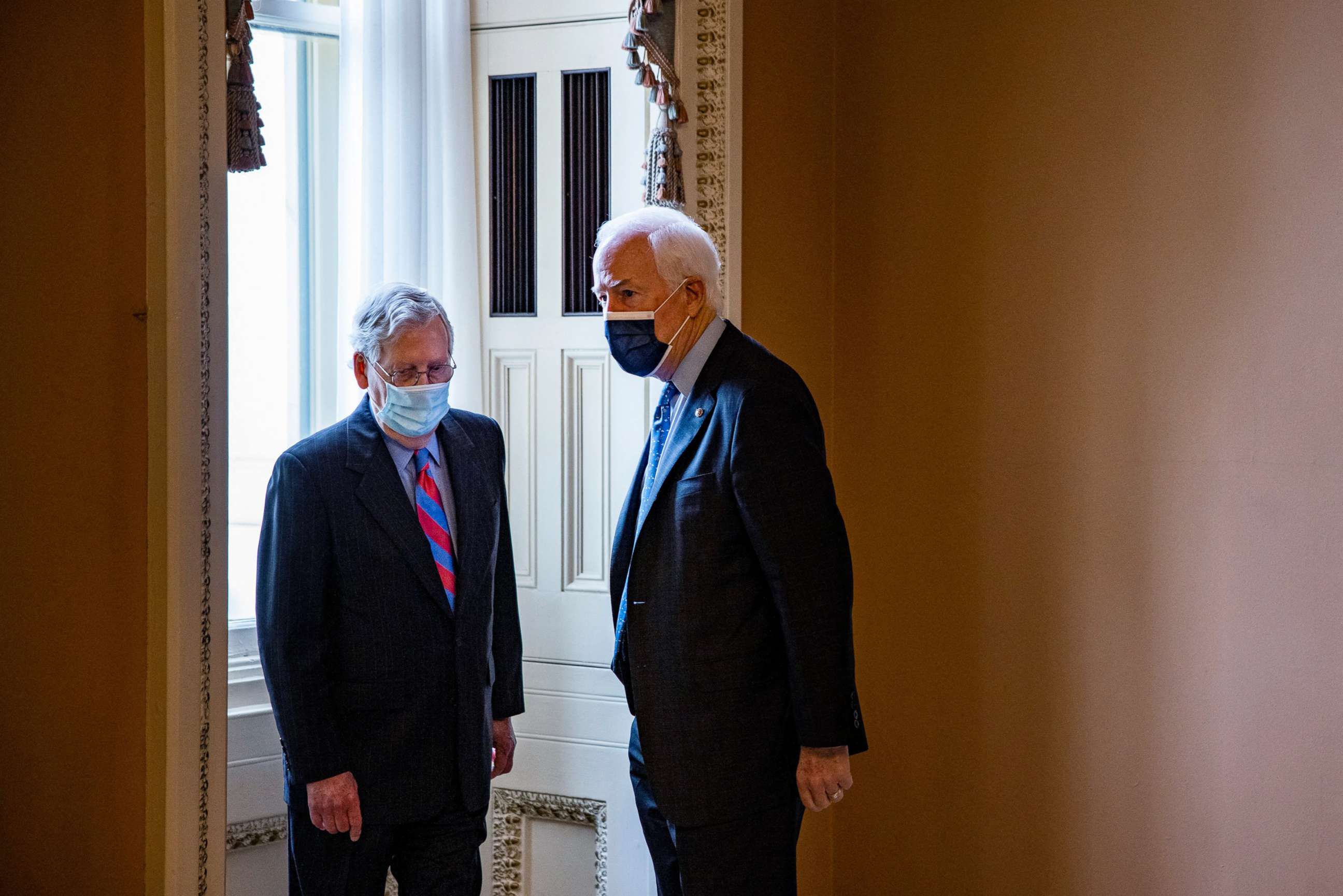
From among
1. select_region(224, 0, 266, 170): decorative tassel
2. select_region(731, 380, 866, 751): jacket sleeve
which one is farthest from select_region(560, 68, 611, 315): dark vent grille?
select_region(731, 380, 866, 751): jacket sleeve

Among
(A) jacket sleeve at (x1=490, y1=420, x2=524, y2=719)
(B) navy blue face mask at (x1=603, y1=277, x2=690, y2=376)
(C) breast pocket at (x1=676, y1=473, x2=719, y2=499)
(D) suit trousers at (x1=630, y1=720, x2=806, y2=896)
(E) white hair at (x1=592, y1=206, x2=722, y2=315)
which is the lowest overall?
(D) suit trousers at (x1=630, y1=720, x2=806, y2=896)

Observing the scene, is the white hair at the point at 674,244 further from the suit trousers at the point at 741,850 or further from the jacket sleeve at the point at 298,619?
the suit trousers at the point at 741,850

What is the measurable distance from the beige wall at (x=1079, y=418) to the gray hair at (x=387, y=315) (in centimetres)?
91

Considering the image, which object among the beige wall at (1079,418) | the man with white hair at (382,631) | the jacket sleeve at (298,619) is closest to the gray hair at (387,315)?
the man with white hair at (382,631)

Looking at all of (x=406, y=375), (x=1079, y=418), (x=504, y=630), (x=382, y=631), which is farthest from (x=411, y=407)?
(x=1079, y=418)

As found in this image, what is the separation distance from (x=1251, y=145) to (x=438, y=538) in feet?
5.89

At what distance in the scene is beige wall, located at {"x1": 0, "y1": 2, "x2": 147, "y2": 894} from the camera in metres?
1.68

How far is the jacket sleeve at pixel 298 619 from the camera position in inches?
76.2

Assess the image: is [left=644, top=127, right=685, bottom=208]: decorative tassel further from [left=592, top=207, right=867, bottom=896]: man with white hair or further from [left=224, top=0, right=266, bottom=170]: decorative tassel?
[left=224, top=0, right=266, bottom=170]: decorative tassel

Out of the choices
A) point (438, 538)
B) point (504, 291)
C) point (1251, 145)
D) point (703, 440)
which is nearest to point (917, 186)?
point (1251, 145)

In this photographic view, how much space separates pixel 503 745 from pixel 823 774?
75cm

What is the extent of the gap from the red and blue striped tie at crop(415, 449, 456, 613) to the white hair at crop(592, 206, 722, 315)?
0.52m

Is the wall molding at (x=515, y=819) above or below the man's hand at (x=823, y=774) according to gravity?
below

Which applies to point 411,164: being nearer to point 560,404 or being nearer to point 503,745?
point 560,404
